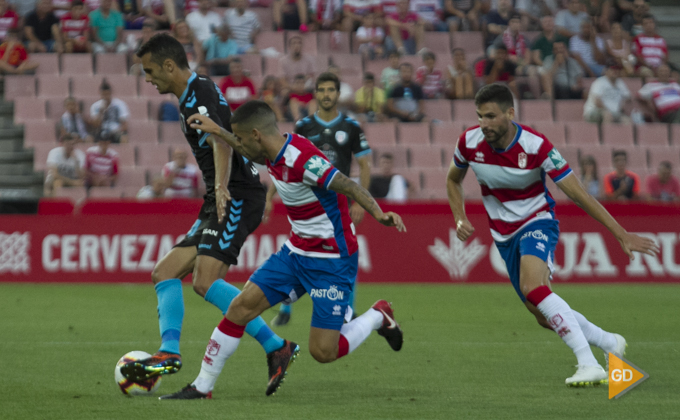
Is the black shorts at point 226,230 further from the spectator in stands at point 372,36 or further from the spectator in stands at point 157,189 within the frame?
the spectator in stands at point 372,36

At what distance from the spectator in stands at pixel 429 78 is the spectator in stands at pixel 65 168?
6.42 metres

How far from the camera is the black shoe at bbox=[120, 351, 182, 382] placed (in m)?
5.47

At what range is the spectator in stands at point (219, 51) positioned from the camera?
1656 cm

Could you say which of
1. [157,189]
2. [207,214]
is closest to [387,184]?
[157,189]

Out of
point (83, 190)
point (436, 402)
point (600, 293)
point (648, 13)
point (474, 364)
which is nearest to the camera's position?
point (436, 402)

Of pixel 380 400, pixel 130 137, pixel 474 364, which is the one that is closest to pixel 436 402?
pixel 380 400

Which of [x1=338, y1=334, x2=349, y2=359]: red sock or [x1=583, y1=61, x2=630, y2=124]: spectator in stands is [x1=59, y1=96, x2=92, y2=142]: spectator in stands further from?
[x1=338, y1=334, x2=349, y2=359]: red sock

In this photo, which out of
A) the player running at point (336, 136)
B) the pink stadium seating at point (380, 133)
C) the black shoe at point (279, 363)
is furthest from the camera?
the pink stadium seating at point (380, 133)

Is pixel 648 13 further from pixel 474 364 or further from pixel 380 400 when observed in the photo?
pixel 380 400

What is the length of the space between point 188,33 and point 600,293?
887 cm

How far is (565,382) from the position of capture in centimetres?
584

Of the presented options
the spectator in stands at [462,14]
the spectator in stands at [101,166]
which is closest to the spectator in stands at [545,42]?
the spectator in stands at [462,14]

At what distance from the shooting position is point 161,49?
237 inches

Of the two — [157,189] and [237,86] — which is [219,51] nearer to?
[237,86]
